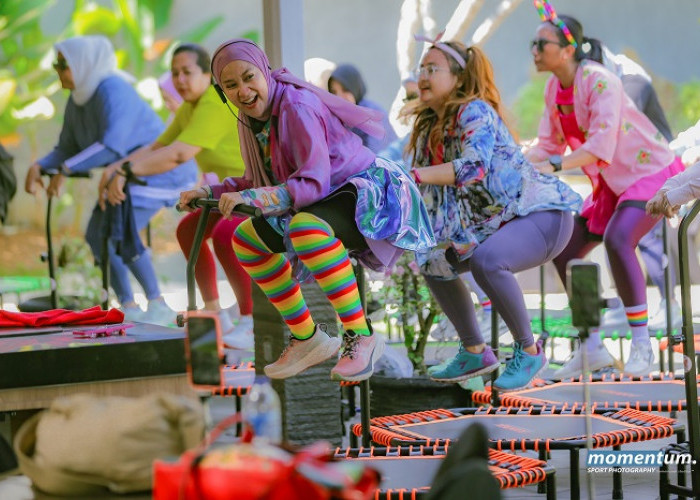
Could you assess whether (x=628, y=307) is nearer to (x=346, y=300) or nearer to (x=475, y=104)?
(x=475, y=104)

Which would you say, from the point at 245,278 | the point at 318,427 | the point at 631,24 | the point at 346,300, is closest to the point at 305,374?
the point at 318,427

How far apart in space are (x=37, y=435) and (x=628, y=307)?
319 cm

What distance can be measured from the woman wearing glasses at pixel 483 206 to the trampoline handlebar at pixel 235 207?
838 millimetres

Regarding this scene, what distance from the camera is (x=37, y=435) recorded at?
6.77ft

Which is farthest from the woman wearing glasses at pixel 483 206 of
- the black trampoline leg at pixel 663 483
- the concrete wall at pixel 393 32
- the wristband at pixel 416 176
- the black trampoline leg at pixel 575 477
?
the concrete wall at pixel 393 32

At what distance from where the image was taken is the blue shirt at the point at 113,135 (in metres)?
6.58

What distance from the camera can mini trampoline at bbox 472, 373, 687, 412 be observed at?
177 inches

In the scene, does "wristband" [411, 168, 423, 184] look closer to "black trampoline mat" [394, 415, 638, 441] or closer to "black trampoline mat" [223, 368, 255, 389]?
"black trampoline mat" [394, 415, 638, 441]

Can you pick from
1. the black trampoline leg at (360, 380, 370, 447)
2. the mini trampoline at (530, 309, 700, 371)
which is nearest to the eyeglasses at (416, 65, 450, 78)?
the black trampoline leg at (360, 380, 370, 447)

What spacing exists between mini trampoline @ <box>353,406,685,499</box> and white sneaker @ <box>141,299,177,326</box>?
88.5 inches

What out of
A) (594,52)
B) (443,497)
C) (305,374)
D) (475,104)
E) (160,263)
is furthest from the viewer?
(160,263)

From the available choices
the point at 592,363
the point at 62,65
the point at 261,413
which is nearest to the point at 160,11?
the point at 62,65

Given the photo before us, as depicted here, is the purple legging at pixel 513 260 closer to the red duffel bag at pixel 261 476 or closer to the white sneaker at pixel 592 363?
the white sneaker at pixel 592 363

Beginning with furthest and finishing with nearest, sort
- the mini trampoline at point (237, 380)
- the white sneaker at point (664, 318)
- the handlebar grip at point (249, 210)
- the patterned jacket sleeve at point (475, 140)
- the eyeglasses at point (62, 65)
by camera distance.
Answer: the eyeglasses at point (62, 65) → the white sneaker at point (664, 318) → the mini trampoline at point (237, 380) → the patterned jacket sleeve at point (475, 140) → the handlebar grip at point (249, 210)
